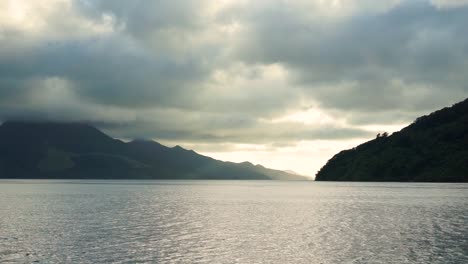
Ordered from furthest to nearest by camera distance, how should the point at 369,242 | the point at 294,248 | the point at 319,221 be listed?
1. the point at 319,221
2. the point at 369,242
3. the point at 294,248

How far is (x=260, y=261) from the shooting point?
54.7 metres

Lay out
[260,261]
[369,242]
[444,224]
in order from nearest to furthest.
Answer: [260,261]
[369,242]
[444,224]

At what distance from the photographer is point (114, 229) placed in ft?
272

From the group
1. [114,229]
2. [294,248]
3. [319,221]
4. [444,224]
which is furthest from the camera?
[319,221]

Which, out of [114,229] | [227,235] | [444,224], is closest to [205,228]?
[227,235]

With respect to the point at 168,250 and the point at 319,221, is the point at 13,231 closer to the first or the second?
the point at 168,250

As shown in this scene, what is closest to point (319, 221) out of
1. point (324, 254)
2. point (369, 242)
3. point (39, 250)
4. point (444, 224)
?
point (444, 224)

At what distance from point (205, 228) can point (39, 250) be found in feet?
105

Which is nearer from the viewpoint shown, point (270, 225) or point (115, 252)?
point (115, 252)

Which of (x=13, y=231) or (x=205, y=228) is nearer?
(x=13, y=231)

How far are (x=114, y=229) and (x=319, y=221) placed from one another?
41.6 meters

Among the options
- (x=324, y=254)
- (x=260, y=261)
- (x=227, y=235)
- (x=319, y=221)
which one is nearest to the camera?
(x=260, y=261)

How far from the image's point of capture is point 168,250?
61.4 meters

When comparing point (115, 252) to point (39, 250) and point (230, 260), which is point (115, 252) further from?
point (230, 260)
